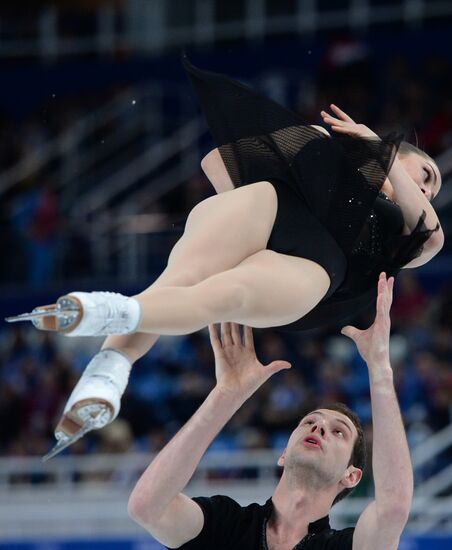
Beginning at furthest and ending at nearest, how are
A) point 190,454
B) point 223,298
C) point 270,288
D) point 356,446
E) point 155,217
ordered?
point 155,217
point 356,446
point 190,454
point 270,288
point 223,298

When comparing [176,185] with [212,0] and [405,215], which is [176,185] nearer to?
[212,0]

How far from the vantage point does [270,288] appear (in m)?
4.43

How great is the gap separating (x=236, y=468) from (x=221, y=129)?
5.52 meters

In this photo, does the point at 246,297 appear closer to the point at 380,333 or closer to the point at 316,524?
the point at 380,333

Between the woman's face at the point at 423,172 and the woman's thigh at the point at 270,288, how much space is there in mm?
783

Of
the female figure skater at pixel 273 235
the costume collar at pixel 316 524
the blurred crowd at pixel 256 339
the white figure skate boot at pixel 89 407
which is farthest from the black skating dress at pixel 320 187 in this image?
the blurred crowd at pixel 256 339

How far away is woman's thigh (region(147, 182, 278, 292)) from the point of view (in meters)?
4.46

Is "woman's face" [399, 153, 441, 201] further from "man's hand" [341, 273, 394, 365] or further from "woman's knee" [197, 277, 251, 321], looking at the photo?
"woman's knee" [197, 277, 251, 321]

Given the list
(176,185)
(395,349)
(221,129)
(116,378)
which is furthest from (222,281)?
(176,185)

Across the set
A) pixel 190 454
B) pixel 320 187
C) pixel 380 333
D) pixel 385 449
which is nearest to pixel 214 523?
pixel 190 454

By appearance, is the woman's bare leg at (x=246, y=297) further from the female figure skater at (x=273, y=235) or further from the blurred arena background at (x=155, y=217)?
the blurred arena background at (x=155, y=217)

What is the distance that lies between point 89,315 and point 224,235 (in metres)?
0.79

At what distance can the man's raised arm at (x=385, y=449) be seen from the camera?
4633 millimetres

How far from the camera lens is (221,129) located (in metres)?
5.04
